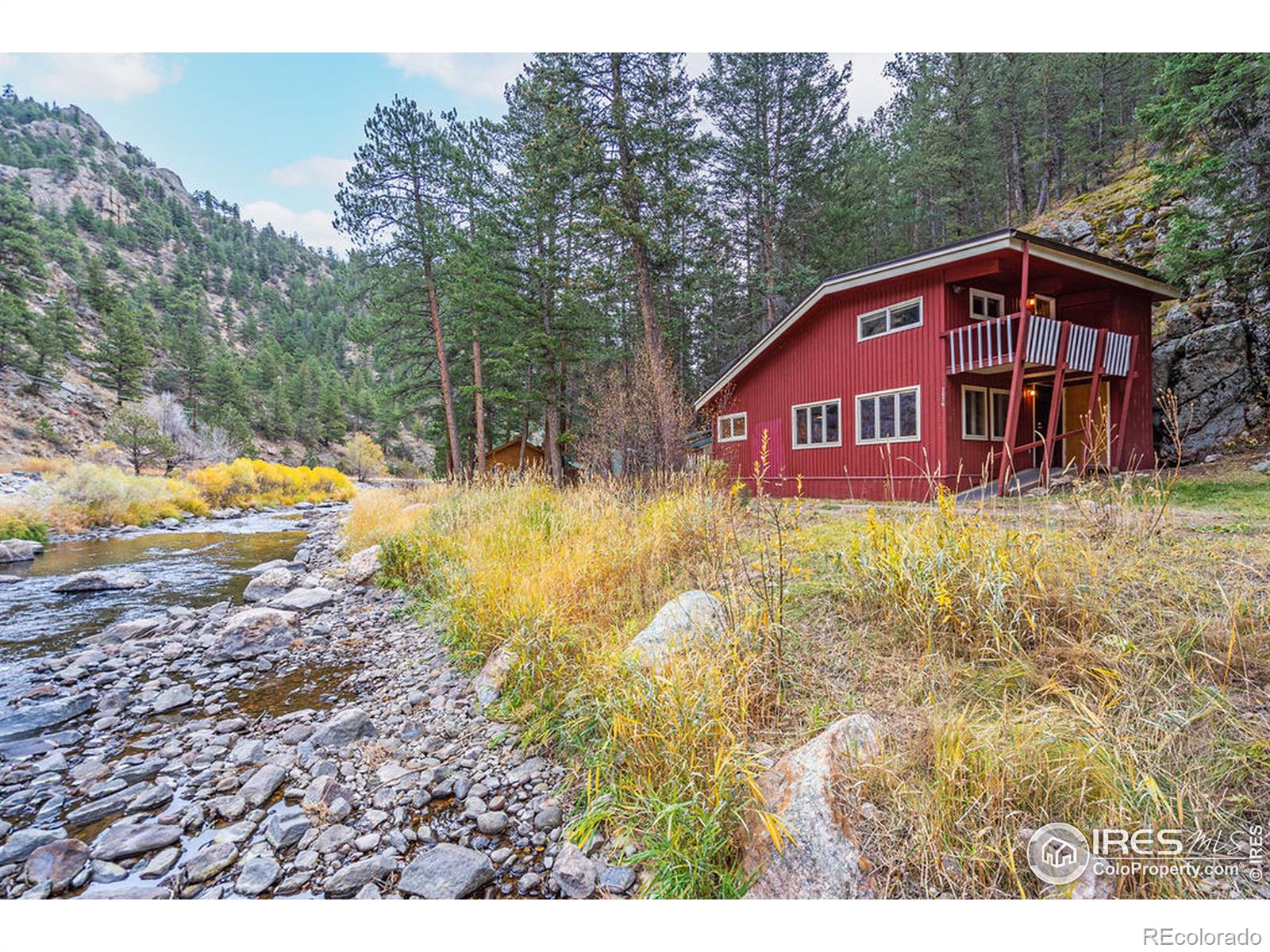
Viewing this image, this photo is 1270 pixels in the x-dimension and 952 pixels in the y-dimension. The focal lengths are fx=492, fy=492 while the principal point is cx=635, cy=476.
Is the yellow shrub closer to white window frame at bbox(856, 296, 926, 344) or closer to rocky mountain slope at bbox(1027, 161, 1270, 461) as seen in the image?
white window frame at bbox(856, 296, 926, 344)

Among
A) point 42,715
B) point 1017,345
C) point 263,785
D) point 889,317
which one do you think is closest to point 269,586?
point 42,715

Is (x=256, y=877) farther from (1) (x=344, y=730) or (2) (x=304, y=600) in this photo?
(2) (x=304, y=600)

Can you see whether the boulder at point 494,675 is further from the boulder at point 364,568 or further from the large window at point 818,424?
the large window at point 818,424

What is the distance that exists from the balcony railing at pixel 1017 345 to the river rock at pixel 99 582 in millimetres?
14045

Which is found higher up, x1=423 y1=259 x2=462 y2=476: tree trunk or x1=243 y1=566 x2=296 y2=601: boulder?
x1=423 y1=259 x2=462 y2=476: tree trunk

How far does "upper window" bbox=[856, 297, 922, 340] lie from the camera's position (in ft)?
33.2

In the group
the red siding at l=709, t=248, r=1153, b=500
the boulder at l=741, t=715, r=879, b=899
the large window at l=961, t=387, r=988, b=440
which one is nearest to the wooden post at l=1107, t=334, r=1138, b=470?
the red siding at l=709, t=248, r=1153, b=500

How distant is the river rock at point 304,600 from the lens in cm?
578

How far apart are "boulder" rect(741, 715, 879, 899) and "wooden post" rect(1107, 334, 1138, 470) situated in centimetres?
1219

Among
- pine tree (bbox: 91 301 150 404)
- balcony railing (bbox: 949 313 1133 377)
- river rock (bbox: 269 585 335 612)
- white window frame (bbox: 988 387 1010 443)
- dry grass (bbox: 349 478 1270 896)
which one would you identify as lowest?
river rock (bbox: 269 585 335 612)

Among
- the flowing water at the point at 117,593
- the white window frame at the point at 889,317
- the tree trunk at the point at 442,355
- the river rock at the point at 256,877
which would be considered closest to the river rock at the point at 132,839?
the river rock at the point at 256,877
